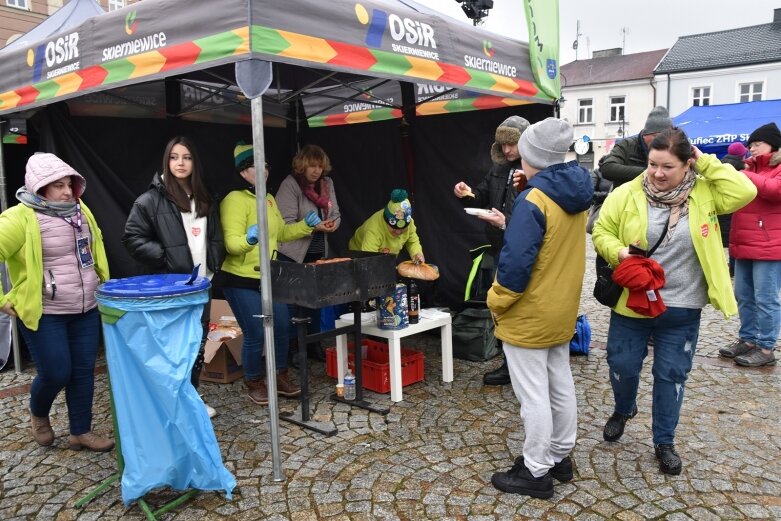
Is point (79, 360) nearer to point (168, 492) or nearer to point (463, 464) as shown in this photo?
point (168, 492)

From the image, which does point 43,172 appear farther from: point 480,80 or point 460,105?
point 460,105

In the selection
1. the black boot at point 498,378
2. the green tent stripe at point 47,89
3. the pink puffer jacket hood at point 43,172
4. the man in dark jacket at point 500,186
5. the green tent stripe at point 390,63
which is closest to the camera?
the pink puffer jacket hood at point 43,172

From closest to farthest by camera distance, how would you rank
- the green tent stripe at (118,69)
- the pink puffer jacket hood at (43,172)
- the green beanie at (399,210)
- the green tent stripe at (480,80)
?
1. the pink puffer jacket hood at (43,172)
2. the green tent stripe at (118,69)
3. the green tent stripe at (480,80)
4. the green beanie at (399,210)

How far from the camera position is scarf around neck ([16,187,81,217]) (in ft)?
10.3

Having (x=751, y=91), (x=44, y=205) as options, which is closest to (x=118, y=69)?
(x=44, y=205)

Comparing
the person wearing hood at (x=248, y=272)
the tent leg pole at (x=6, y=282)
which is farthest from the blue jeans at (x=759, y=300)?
the tent leg pole at (x=6, y=282)

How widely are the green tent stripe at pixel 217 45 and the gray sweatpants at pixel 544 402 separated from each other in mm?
1838

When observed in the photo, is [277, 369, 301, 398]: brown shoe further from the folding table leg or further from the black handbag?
the black handbag

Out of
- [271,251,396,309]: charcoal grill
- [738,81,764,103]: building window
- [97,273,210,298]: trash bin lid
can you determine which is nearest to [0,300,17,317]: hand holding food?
[97,273,210,298]: trash bin lid

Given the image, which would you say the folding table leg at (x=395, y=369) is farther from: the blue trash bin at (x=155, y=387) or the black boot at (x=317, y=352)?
the blue trash bin at (x=155, y=387)

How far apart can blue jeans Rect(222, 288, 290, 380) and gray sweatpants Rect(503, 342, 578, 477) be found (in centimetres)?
171

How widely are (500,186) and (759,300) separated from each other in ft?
7.28

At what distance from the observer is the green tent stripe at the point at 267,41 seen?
9.02 feet

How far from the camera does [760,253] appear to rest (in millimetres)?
4652
